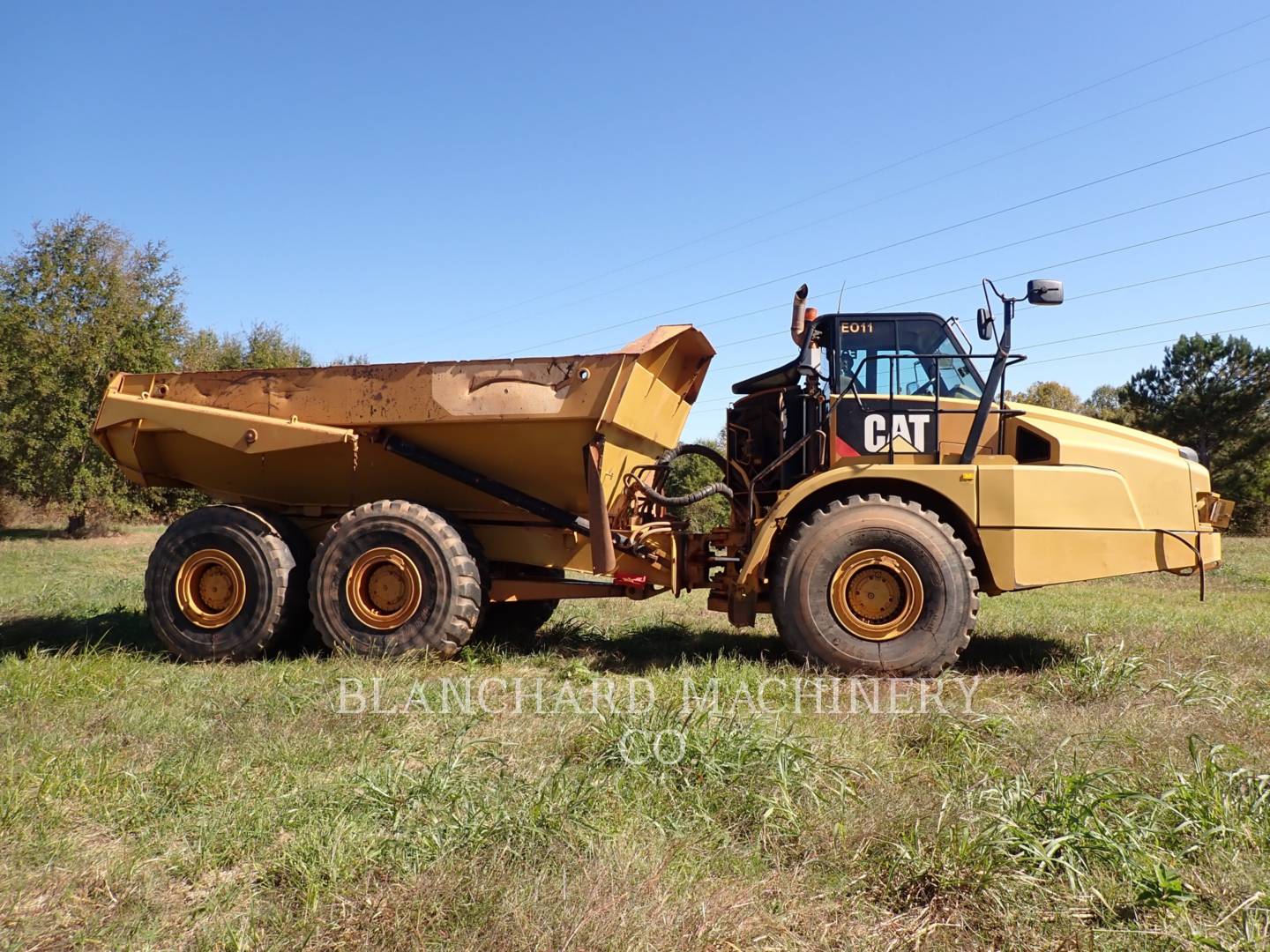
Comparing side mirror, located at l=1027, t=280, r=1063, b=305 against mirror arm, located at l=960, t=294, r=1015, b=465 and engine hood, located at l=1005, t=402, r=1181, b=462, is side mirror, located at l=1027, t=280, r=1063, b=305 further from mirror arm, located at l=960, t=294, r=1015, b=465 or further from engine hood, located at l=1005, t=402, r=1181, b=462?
engine hood, located at l=1005, t=402, r=1181, b=462

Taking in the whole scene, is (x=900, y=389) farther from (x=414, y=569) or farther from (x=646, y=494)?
(x=414, y=569)

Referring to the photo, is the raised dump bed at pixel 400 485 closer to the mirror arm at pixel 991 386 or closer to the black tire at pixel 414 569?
the black tire at pixel 414 569

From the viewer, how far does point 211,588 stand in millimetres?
6582

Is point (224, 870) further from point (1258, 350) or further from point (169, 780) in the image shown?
point (1258, 350)

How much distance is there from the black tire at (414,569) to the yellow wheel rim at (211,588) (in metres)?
0.68

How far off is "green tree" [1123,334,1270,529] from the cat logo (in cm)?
2738

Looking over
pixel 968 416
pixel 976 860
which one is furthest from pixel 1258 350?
pixel 976 860

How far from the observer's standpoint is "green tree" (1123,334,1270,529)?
28.7 meters

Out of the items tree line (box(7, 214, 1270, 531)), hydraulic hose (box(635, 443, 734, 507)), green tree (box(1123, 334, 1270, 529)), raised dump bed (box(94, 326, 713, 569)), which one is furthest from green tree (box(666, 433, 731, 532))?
green tree (box(1123, 334, 1270, 529))

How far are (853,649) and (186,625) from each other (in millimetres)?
4871

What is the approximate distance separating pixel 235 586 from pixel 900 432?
5.03 metres

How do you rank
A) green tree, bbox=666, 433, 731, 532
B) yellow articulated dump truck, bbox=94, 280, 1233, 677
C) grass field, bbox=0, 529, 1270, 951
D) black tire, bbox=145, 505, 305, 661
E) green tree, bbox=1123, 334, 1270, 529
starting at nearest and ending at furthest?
1. grass field, bbox=0, 529, 1270, 951
2. yellow articulated dump truck, bbox=94, 280, 1233, 677
3. black tire, bbox=145, 505, 305, 661
4. green tree, bbox=666, 433, 731, 532
5. green tree, bbox=1123, 334, 1270, 529

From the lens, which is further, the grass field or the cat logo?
the cat logo

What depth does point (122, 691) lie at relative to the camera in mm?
5094
